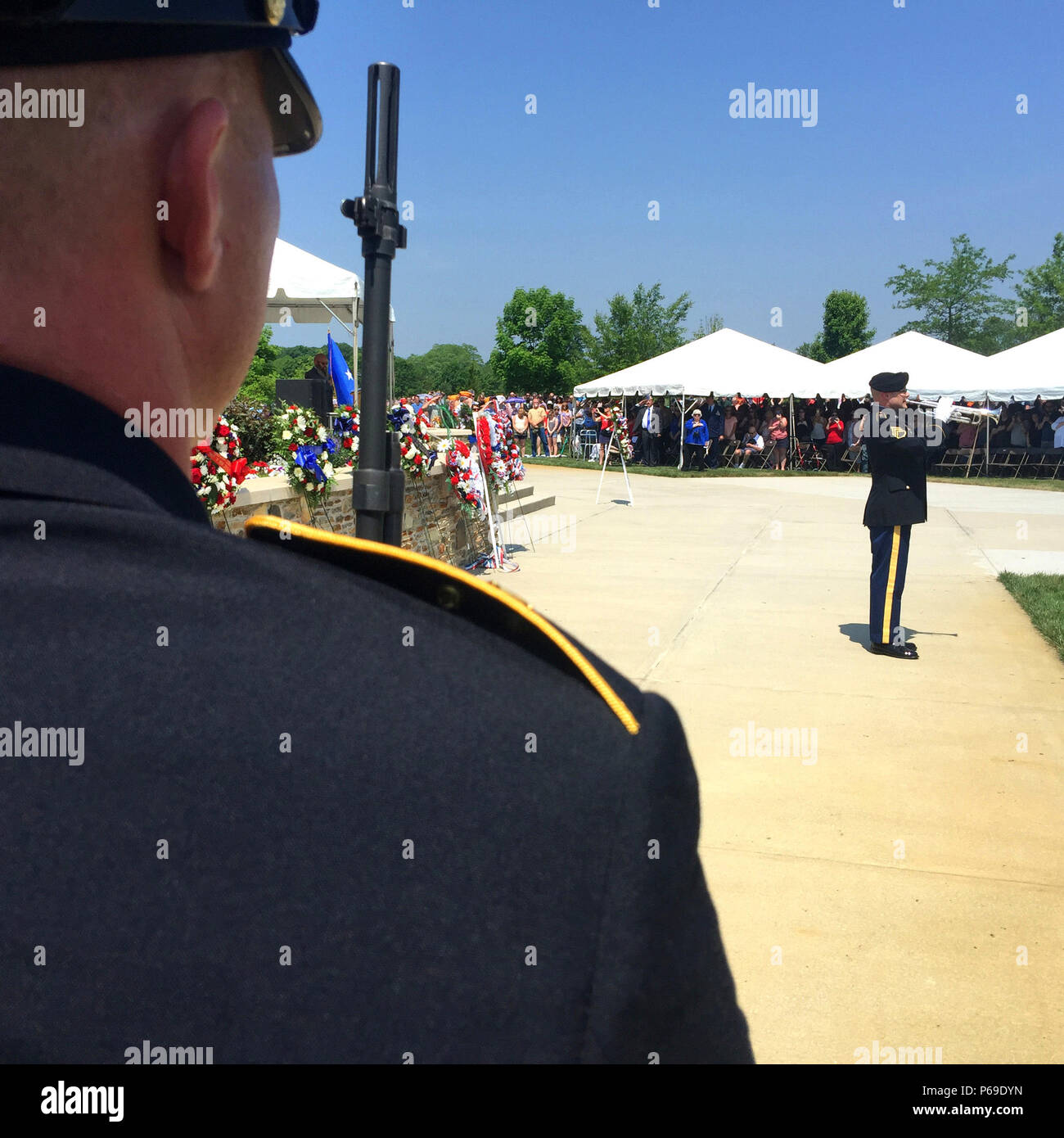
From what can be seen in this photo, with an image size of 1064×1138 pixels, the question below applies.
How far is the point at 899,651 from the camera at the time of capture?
23.5ft

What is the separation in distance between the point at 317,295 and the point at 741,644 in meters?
8.66

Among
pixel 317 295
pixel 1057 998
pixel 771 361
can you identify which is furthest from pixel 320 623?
pixel 771 361

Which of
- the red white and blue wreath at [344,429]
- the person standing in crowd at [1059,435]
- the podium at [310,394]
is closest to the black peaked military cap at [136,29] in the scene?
the red white and blue wreath at [344,429]

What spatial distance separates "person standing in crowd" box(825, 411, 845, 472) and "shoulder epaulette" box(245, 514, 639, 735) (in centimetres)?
2681

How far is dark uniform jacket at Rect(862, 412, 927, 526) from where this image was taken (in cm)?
695

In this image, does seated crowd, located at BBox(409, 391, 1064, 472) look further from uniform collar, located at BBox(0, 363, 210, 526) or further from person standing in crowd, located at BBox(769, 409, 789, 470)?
uniform collar, located at BBox(0, 363, 210, 526)

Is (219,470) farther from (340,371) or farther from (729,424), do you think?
(729,424)

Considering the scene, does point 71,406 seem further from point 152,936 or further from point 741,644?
point 741,644

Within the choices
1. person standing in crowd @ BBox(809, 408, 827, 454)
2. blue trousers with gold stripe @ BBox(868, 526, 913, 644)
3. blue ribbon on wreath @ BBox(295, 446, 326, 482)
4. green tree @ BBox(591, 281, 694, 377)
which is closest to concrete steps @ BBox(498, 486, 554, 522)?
blue ribbon on wreath @ BBox(295, 446, 326, 482)

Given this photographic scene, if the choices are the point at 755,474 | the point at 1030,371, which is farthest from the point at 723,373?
the point at 1030,371

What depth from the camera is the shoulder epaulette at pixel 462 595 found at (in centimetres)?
68

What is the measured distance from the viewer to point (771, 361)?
87.6 ft

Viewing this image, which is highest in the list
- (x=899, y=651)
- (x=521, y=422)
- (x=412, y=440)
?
(x=521, y=422)

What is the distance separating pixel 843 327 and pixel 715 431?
54.6 metres
